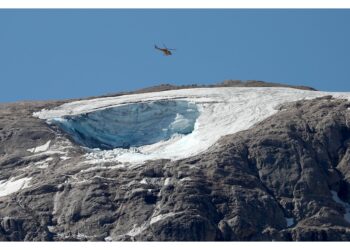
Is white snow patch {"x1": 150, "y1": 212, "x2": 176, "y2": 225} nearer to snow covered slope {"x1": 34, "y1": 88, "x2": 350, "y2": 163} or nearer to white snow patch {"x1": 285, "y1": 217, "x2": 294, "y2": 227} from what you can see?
white snow patch {"x1": 285, "y1": 217, "x2": 294, "y2": 227}

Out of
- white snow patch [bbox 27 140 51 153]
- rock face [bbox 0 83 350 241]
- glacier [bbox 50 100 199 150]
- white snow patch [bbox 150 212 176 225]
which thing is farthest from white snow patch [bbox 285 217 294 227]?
white snow patch [bbox 27 140 51 153]

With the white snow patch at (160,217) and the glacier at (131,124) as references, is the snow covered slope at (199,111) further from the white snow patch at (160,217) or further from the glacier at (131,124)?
the white snow patch at (160,217)

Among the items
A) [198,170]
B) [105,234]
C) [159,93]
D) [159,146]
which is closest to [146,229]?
[105,234]

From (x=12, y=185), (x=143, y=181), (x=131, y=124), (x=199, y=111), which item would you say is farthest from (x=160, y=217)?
(x=131, y=124)

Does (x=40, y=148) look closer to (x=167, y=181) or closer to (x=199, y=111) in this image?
(x=199, y=111)

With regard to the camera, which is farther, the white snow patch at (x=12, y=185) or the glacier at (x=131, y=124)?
the glacier at (x=131, y=124)

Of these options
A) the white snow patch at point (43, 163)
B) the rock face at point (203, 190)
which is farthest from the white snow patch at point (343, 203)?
the white snow patch at point (43, 163)
